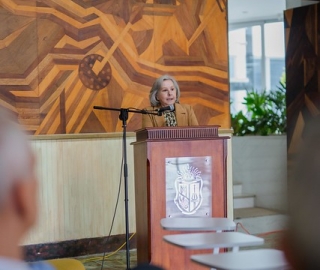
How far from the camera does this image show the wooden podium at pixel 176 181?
16.5ft

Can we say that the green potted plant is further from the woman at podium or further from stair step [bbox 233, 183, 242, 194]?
the woman at podium

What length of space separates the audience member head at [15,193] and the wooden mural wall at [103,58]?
504 centimetres

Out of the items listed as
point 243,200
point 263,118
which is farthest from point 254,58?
point 243,200

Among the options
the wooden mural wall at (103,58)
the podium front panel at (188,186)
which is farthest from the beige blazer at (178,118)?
the wooden mural wall at (103,58)

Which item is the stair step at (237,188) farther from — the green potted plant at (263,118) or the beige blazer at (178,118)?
the beige blazer at (178,118)

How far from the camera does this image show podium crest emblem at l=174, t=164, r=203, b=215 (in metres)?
5.08

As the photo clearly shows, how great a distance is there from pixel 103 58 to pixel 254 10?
718 centimetres

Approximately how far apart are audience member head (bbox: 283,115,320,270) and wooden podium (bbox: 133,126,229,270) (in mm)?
3388

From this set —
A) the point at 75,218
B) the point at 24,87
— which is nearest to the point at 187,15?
the point at 24,87

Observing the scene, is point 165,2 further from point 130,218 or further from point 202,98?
point 130,218

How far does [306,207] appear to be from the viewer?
1582mm

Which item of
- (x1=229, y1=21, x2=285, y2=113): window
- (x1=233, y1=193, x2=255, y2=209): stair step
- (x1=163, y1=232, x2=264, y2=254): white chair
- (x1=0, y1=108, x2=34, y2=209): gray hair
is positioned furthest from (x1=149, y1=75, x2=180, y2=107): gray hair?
(x1=229, y1=21, x2=285, y2=113): window

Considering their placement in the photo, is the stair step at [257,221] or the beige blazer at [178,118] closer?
the beige blazer at [178,118]

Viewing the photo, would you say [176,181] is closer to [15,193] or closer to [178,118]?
[178,118]
